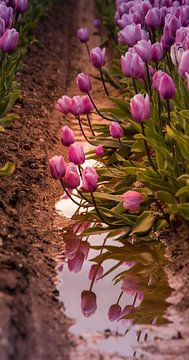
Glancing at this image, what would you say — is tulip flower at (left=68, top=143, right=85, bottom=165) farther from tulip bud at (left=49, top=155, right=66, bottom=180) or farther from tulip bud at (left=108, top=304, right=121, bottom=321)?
tulip bud at (left=108, top=304, right=121, bottom=321)

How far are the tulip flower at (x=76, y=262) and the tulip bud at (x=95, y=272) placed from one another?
71 mm

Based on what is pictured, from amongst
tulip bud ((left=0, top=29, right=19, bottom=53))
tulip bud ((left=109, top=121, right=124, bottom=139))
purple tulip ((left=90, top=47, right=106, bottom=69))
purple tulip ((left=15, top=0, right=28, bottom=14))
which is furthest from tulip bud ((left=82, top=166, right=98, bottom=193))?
purple tulip ((left=15, top=0, right=28, bottom=14))

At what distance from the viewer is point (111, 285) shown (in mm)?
4203

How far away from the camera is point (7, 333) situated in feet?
10.1

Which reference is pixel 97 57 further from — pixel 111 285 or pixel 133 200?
pixel 111 285

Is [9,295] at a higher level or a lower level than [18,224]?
lower

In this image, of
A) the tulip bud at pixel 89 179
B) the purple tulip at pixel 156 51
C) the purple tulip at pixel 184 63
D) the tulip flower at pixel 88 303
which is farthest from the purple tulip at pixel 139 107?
the tulip flower at pixel 88 303

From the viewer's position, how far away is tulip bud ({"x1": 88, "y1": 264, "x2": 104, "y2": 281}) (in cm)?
431

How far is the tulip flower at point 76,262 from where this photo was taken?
4.37 m

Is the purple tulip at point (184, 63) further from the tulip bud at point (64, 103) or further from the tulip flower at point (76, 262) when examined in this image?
the tulip flower at point (76, 262)

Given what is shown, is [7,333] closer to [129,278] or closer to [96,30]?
[129,278]

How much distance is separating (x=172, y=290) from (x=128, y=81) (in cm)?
330

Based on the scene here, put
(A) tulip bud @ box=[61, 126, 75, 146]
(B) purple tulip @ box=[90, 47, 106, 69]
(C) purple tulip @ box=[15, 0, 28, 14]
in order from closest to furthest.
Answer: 1. (A) tulip bud @ box=[61, 126, 75, 146]
2. (B) purple tulip @ box=[90, 47, 106, 69]
3. (C) purple tulip @ box=[15, 0, 28, 14]

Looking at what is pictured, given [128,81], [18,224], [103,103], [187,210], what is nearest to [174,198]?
[187,210]
